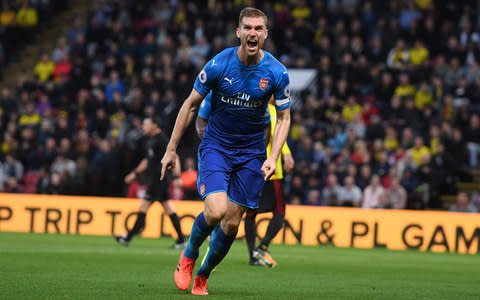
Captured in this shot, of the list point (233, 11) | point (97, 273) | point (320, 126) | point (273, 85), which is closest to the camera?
point (273, 85)

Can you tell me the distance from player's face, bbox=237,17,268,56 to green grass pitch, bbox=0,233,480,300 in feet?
6.88

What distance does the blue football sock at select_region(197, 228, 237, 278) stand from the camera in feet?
24.6

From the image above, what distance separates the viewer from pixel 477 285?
939 centimetres

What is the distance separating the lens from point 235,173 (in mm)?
7574

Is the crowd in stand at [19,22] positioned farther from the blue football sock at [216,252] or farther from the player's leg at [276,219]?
the blue football sock at [216,252]

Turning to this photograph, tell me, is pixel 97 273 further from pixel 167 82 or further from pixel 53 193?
pixel 167 82

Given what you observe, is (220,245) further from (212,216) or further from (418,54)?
(418,54)

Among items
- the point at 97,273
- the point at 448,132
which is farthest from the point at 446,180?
the point at 97,273

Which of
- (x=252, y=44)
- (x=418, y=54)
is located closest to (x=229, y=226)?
(x=252, y=44)

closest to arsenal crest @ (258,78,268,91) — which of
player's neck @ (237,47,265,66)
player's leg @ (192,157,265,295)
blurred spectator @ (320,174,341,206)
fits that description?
player's neck @ (237,47,265,66)

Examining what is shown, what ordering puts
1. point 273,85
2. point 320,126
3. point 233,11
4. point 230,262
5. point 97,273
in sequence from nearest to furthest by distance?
point 273,85 → point 97,273 → point 230,262 → point 320,126 → point 233,11

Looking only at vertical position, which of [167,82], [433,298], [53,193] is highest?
[167,82]

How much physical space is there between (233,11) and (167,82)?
3127 millimetres

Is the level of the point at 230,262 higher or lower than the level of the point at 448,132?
lower
